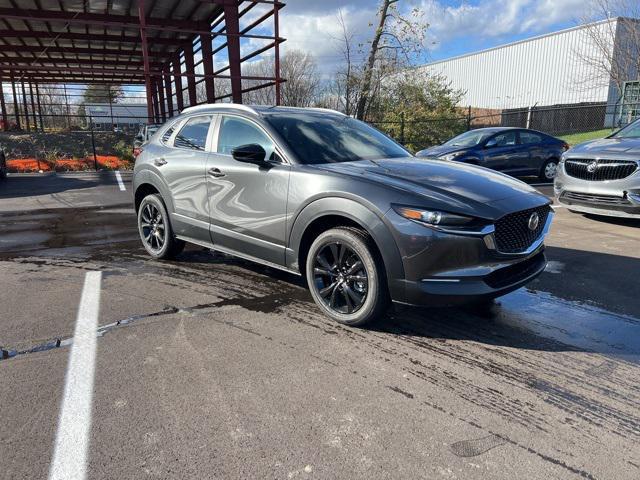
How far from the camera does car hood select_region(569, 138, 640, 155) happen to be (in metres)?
6.81

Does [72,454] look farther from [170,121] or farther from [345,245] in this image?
[170,121]

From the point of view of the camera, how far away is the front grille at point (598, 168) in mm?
6613

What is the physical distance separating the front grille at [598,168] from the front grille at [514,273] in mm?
3949

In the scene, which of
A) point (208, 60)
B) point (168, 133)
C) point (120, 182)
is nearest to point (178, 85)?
point (208, 60)

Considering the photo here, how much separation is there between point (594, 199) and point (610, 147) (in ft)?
2.80

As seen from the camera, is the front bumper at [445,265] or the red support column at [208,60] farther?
the red support column at [208,60]

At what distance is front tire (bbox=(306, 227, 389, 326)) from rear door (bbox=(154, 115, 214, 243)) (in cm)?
153

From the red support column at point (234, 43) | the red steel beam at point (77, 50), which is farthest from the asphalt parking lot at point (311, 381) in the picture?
the red steel beam at point (77, 50)

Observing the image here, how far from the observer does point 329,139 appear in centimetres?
438

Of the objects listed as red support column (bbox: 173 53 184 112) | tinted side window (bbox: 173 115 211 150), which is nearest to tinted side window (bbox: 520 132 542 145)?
tinted side window (bbox: 173 115 211 150)

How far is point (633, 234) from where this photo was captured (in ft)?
21.3

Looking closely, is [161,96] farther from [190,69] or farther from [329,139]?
[329,139]

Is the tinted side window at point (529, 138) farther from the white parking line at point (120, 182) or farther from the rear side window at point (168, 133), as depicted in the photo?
the white parking line at point (120, 182)

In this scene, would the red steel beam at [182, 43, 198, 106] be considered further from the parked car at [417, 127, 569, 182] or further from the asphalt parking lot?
the asphalt parking lot
